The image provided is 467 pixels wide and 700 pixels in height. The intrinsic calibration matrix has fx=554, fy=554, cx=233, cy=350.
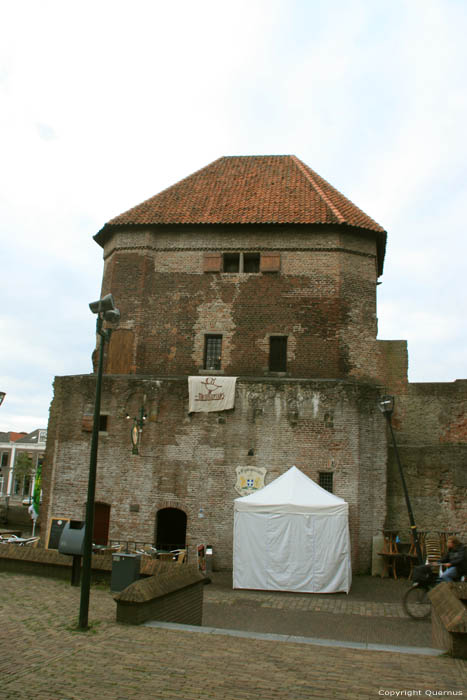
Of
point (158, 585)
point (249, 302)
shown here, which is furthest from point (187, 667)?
point (249, 302)

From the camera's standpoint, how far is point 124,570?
11.6m

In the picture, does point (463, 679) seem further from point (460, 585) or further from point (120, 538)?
point (120, 538)

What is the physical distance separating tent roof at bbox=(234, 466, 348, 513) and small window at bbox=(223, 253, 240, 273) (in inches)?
376

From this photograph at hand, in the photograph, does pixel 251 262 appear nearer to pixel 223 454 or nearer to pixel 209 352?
pixel 209 352

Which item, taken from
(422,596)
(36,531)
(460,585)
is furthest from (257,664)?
(36,531)

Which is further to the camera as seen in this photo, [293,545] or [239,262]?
[239,262]

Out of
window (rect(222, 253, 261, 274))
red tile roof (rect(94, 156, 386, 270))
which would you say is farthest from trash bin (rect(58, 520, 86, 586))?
red tile roof (rect(94, 156, 386, 270))

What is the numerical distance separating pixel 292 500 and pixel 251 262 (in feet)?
34.7

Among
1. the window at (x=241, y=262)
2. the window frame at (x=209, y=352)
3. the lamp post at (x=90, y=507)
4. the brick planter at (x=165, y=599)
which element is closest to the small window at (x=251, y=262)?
the window at (x=241, y=262)

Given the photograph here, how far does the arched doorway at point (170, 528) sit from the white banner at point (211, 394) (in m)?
3.58

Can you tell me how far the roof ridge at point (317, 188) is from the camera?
2177 cm

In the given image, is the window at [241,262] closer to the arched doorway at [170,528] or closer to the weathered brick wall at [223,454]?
the weathered brick wall at [223,454]

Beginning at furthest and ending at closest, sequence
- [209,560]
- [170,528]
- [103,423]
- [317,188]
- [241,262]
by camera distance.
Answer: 1. [317,188]
2. [241,262]
3. [103,423]
4. [170,528]
5. [209,560]

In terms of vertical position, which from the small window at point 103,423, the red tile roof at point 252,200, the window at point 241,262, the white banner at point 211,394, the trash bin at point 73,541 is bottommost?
the trash bin at point 73,541
